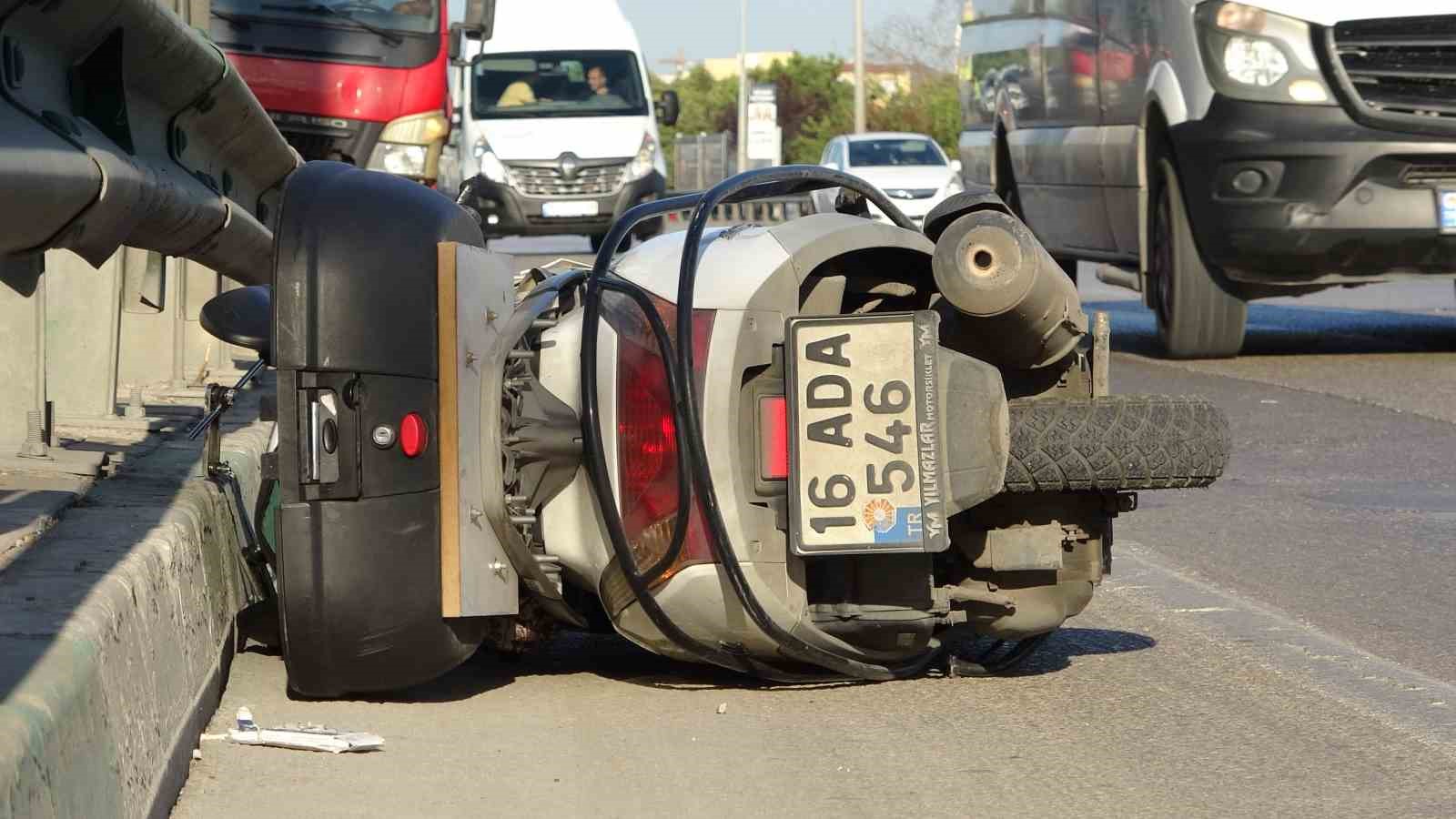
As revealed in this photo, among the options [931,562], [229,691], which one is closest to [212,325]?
[229,691]

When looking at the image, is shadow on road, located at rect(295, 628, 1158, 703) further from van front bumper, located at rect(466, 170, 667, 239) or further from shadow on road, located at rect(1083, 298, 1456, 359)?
van front bumper, located at rect(466, 170, 667, 239)

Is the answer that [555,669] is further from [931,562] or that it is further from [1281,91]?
[1281,91]

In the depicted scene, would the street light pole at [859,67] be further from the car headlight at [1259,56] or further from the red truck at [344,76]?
the car headlight at [1259,56]

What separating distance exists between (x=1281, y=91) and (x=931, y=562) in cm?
803

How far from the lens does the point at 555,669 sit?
16.7 ft

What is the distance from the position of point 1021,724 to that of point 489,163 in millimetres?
21686

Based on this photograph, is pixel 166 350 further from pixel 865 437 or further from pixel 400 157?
pixel 400 157

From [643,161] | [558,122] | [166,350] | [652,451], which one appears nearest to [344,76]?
[558,122]

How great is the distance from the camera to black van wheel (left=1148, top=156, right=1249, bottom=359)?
42.3 ft

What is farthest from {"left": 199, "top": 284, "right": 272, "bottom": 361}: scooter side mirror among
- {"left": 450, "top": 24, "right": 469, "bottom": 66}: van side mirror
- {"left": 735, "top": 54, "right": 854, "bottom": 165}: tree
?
{"left": 735, "top": 54, "right": 854, "bottom": 165}: tree

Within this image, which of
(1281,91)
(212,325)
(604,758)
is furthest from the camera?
(1281,91)

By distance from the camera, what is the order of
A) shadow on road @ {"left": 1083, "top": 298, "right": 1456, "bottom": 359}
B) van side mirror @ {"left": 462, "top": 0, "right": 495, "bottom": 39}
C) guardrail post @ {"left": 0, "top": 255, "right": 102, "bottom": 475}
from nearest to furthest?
guardrail post @ {"left": 0, "top": 255, "right": 102, "bottom": 475} < shadow on road @ {"left": 1083, "top": 298, "right": 1456, "bottom": 359} < van side mirror @ {"left": 462, "top": 0, "right": 495, "bottom": 39}

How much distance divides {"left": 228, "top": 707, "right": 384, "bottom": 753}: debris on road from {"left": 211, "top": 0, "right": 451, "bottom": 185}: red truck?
43.8ft

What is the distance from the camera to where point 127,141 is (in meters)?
5.27
